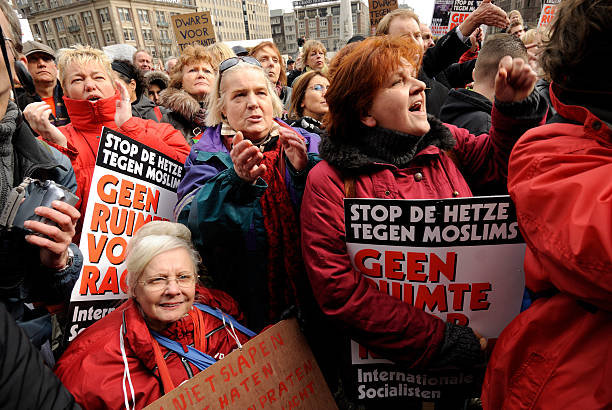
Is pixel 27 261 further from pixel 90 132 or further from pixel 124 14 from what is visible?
pixel 124 14

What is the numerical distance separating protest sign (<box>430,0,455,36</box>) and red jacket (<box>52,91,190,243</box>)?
471cm

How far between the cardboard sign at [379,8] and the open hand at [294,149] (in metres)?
7.17

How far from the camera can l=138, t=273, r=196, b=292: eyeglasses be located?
1.80 m

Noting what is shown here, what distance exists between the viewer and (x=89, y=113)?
8.36 feet

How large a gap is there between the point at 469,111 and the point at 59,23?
7839 cm

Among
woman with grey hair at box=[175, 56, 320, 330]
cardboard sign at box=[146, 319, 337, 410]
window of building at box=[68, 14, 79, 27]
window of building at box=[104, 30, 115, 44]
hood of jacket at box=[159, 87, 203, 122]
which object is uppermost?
window of building at box=[68, 14, 79, 27]

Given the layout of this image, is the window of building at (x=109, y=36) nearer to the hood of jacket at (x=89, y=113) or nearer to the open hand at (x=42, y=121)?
the hood of jacket at (x=89, y=113)

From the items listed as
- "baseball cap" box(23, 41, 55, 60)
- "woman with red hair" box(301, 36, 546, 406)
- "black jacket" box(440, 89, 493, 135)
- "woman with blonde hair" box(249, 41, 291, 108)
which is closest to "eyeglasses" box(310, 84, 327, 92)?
"black jacket" box(440, 89, 493, 135)

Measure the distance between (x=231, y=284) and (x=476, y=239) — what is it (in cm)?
139

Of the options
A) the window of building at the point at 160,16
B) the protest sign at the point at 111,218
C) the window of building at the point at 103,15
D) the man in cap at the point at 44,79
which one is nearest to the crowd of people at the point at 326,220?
the protest sign at the point at 111,218

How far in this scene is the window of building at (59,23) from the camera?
59566 mm

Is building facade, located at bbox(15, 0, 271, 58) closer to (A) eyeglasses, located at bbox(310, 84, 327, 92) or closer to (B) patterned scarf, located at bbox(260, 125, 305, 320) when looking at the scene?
(A) eyeglasses, located at bbox(310, 84, 327, 92)

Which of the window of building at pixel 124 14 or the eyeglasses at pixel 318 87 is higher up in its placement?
the window of building at pixel 124 14

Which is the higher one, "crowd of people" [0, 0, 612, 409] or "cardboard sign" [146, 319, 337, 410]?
"crowd of people" [0, 0, 612, 409]
